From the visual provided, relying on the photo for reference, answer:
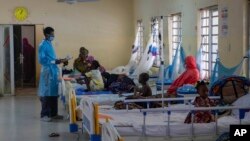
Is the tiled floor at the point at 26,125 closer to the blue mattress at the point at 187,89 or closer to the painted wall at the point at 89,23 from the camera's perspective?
the blue mattress at the point at 187,89

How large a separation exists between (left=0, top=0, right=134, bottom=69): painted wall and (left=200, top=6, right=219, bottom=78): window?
226 inches

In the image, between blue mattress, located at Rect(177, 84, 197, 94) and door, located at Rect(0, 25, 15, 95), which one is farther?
door, located at Rect(0, 25, 15, 95)

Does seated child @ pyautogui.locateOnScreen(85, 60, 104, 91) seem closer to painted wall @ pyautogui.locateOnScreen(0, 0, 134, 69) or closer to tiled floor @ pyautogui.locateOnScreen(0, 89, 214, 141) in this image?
tiled floor @ pyautogui.locateOnScreen(0, 89, 214, 141)

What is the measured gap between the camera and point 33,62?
1358 cm

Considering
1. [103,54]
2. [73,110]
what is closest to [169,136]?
[73,110]

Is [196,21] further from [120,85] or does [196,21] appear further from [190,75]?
[120,85]

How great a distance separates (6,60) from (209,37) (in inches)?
245

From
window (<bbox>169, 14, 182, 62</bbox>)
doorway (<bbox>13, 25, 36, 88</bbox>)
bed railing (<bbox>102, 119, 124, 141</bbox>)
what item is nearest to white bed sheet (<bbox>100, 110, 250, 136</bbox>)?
bed railing (<bbox>102, 119, 124, 141</bbox>)

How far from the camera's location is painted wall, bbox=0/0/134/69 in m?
12.5

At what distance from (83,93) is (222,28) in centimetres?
256

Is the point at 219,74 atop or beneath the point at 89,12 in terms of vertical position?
beneath

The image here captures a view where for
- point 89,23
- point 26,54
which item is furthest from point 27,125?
point 26,54

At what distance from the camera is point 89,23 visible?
42.4 ft

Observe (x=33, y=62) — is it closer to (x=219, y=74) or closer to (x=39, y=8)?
(x=39, y=8)
